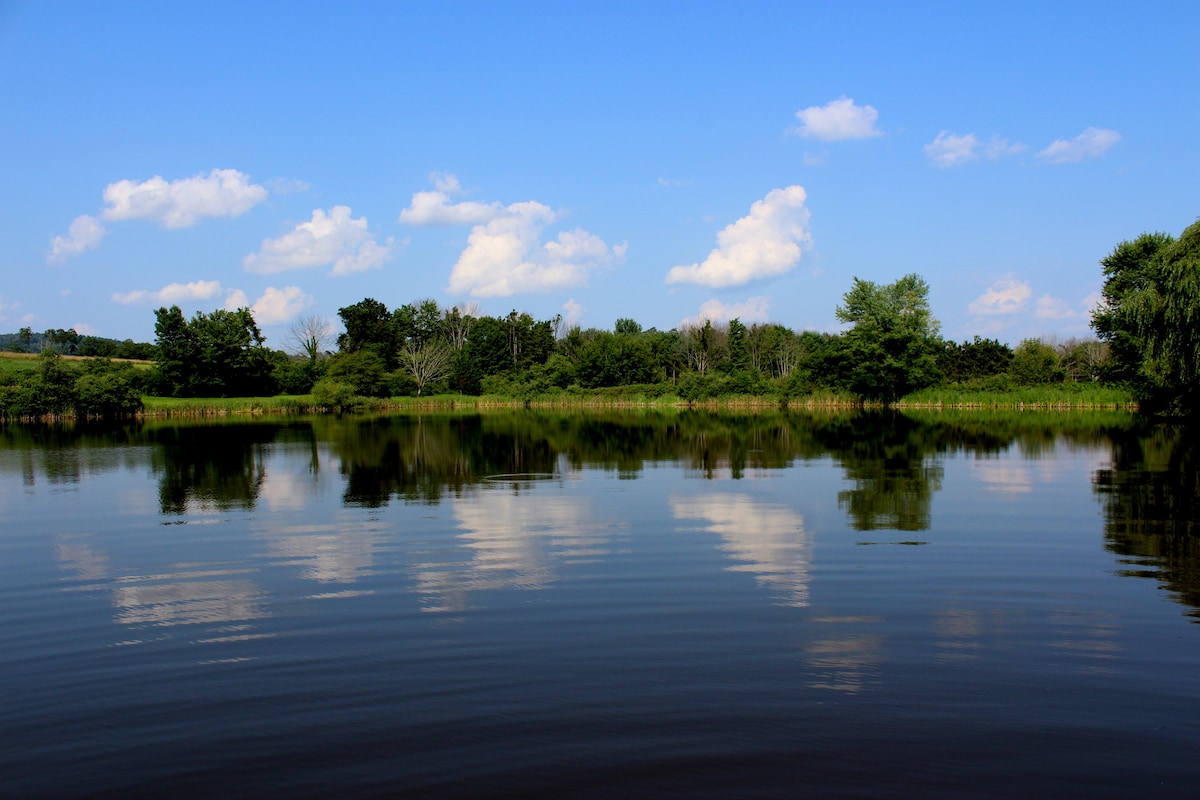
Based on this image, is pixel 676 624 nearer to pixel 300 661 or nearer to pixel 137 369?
pixel 300 661

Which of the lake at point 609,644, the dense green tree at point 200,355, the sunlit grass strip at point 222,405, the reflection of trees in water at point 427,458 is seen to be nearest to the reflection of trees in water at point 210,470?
the lake at point 609,644

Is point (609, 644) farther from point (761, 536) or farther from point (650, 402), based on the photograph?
point (650, 402)

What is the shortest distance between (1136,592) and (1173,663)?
8.12 feet

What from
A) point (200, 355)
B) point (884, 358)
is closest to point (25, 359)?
point (200, 355)

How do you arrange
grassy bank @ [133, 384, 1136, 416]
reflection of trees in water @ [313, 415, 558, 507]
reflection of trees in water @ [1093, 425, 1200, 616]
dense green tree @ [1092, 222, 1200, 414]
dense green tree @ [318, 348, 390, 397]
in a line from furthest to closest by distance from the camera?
dense green tree @ [318, 348, 390, 397] < grassy bank @ [133, 384, 1136, 416] < dense green tree @ [1092, 222, 1200, 414] < reflection of trees in water @ [313, 415, 558, 507] < reflection of trees in water @ [1093, 425, 1200, 616]

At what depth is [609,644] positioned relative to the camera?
7.16 meters

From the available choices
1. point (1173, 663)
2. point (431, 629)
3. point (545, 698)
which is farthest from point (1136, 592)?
point (431, 629)

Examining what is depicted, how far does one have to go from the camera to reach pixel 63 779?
195 inches

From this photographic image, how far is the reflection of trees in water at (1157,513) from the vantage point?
9758mm

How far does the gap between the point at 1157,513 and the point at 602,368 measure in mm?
68678

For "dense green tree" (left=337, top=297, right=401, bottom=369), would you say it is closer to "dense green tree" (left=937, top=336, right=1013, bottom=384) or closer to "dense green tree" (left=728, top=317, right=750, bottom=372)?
"dense green tree" (left=728, top=317, right=750, bottom=372)

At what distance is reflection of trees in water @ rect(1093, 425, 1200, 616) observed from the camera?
384 inches

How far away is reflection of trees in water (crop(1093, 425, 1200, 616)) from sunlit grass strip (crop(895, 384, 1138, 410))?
99.1 ft

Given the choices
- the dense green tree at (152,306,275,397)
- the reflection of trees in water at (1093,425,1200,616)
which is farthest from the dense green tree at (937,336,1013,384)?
the dense green tree at (152,306,275,397)
